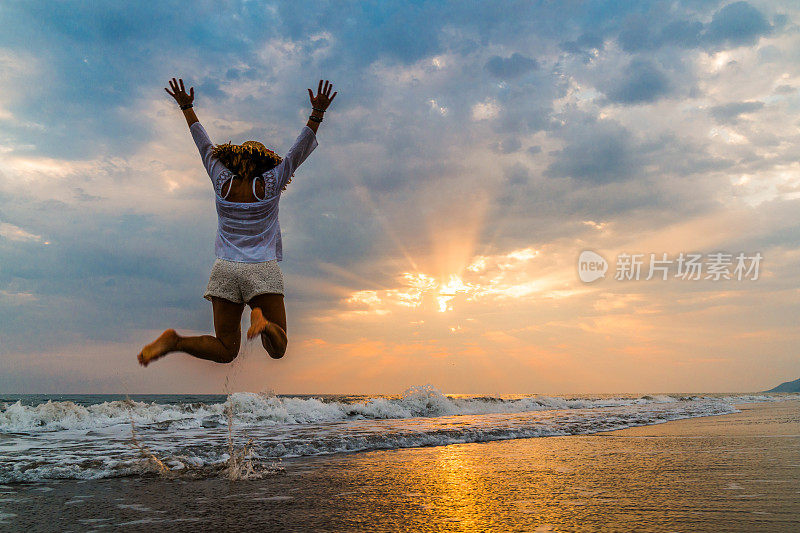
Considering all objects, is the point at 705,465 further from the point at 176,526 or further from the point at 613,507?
the point at 176,526

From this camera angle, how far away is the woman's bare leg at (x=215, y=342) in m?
4.11

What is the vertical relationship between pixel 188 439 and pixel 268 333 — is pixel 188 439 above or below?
below

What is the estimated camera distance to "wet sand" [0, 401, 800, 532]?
3.40 m

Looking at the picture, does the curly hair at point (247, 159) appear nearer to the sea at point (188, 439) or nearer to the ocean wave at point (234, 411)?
the sea at point (188, 439)

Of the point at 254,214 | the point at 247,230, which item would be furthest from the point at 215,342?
the point at 254,214

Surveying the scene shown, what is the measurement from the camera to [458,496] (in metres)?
4.19

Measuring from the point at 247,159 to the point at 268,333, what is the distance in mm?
1673

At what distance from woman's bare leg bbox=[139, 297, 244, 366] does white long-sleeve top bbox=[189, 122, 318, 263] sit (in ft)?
1.61

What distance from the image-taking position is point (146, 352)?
406 centimetres

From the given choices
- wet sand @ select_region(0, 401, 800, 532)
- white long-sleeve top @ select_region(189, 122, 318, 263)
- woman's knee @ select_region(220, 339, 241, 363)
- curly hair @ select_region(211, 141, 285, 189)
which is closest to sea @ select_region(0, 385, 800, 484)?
wet sand @ select_region(0, 401, 800, 532)

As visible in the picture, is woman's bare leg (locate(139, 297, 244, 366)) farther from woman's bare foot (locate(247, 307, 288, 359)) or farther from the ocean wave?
the ocean wave

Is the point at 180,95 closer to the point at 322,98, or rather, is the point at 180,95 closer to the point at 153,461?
the point at 322,98

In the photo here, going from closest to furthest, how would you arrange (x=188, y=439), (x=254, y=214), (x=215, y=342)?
1. (x=215, y=342)
2. (x=254, y=214)
3. (x=188, y=439)

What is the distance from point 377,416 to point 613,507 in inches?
554
